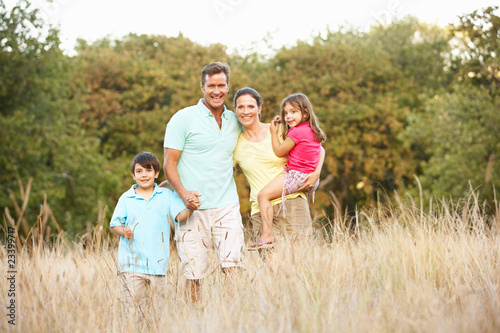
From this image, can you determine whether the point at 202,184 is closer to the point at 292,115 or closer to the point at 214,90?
the point at 214,90

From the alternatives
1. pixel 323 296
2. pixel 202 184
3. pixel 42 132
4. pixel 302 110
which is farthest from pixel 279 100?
pixel 323 296

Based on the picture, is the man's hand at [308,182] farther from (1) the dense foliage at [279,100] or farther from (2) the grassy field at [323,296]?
(1) the dense foliage at [279,100]

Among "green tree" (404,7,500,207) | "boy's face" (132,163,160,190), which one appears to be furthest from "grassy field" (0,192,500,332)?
"green tree" (404,7,500,207)

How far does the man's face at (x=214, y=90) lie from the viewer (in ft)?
14.1

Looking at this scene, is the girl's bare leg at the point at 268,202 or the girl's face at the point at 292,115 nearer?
the girl's bare leg at the point at 268,202

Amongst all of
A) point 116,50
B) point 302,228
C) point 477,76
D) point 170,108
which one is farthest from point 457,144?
point 116,50

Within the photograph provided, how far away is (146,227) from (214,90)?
4.09 feet

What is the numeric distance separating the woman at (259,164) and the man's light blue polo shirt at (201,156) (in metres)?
0.28

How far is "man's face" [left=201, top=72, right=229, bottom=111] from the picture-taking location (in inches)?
170

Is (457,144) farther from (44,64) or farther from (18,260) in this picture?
(18,260)

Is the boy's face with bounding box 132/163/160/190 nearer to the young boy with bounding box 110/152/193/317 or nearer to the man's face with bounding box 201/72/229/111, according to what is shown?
the young boy with bounding box 110/152/193/317

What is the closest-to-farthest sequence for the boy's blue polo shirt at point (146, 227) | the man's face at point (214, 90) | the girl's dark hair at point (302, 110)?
the boy's blue polo shirt at point (146, 227) < the man's face at point (214, 90) < the girl's dark hair at point (302, 110)

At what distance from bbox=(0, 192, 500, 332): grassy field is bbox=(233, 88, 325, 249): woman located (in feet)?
1.34

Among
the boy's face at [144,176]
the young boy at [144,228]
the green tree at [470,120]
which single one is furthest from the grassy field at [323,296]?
the green tree at [470,120]
